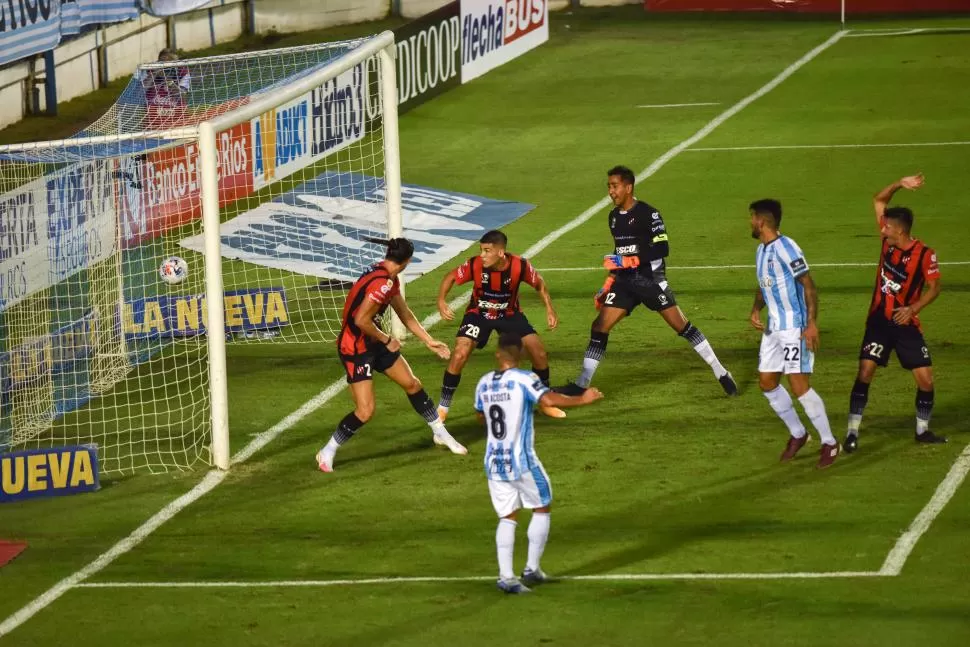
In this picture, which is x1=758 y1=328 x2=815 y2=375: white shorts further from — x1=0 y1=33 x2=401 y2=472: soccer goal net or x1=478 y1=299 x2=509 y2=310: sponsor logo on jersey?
x1=0 y1=33 x2=401 y2=472: soccer goal net

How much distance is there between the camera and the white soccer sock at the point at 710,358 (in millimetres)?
15906

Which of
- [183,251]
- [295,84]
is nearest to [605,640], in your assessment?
[295,84]

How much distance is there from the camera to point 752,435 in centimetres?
1477

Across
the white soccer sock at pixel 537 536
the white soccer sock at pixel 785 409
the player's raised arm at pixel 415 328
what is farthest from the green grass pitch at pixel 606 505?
the player's raised arm at pixel 415 328

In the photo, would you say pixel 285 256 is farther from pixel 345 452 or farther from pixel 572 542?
pixel 572 542

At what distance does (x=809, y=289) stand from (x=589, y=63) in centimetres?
2279

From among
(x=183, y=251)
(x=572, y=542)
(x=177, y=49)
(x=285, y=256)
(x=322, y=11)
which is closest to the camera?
(x=572, y=542)

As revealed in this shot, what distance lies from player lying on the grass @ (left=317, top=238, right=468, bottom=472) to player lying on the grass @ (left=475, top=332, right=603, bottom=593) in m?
2.73

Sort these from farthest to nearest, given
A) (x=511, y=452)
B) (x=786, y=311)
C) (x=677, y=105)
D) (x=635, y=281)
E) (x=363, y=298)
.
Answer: (x=677, y=105), (x=635, y=281), (x=363, y=298), (x=786, y=311), (x=511, y=452)

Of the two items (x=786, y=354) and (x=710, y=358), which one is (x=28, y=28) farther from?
(x=786, y=354)

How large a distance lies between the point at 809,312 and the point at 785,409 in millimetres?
870

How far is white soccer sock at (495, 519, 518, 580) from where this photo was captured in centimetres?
1116

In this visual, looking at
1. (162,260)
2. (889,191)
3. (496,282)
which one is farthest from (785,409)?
(162,260)

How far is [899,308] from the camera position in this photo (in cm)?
1379
